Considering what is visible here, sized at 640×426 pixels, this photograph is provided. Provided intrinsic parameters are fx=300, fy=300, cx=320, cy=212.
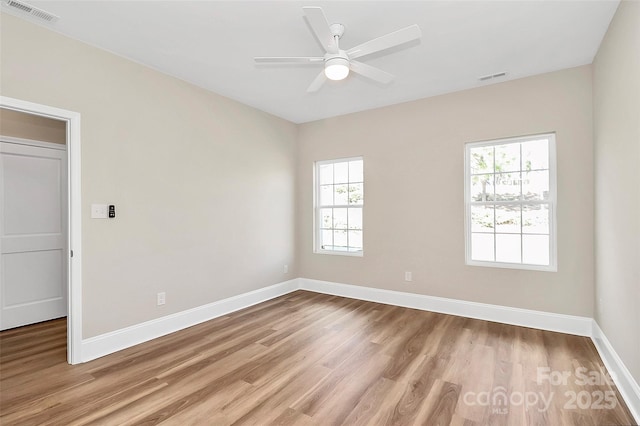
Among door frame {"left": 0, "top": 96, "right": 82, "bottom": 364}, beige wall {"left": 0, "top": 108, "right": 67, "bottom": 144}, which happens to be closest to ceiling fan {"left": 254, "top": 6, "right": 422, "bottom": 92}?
door frame {"left": 0, "top": 96, "right": 82, "bottom": 364}

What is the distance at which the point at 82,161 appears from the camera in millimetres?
2727

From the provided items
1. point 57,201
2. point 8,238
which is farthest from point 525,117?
point 8,238

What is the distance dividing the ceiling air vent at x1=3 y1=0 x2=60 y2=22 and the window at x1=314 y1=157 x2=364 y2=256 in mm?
3578

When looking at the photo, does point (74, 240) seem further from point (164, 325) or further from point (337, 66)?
point (337, 66)

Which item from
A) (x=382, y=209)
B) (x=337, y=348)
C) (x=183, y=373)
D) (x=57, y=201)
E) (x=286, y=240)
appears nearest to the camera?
(x=183, y=373)

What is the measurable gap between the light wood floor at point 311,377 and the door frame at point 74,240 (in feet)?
0.77

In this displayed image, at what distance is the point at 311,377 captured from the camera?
2445 millimetres

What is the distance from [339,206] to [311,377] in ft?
9.68

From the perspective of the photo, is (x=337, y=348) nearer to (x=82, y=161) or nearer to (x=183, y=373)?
(x=183, y=373)

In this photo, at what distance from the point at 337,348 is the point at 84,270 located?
2.46 m

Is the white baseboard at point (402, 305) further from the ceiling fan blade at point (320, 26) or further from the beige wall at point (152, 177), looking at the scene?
the ceiling fan blade at point (320, 26)

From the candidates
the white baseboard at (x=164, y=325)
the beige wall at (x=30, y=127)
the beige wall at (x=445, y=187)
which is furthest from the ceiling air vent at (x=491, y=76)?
the beige wall at (x=30, y=127)

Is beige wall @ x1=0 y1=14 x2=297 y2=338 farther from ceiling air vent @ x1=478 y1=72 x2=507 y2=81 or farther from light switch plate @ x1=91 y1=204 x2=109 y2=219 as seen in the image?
ceiling air vent @ x1=478 y1=72 x2=507 y2=81

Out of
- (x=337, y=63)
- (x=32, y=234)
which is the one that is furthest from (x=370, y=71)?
(x=32, y=234)
